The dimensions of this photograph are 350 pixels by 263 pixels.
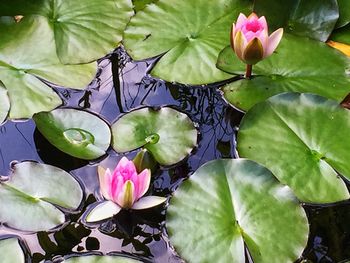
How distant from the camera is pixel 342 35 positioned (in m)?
1.90

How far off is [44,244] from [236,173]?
20.6 inches

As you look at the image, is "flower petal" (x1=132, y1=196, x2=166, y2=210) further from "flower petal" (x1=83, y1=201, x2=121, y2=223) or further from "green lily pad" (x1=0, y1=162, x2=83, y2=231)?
"green lily pad" (x1=0, y1=162, x2=83, y2=231)

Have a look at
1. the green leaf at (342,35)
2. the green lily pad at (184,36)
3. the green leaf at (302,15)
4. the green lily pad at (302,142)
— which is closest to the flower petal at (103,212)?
the green lily pad at (302,142)

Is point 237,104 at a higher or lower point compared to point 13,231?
higher

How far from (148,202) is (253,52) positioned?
0.53 meters

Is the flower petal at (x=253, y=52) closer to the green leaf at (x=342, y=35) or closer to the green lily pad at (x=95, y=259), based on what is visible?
the green leaf at (x=342, y=35)

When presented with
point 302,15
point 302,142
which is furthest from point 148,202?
point 302,15

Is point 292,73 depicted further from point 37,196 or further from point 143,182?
point 37,196

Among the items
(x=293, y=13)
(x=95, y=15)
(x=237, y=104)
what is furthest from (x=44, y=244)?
(x=293, y=13)

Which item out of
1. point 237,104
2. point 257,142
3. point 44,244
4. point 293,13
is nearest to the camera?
point 44,244

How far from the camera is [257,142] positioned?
157cm

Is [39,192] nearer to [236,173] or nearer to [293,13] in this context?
[236,173]

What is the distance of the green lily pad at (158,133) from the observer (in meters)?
1.58

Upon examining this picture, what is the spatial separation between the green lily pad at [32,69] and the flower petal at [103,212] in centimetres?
40
